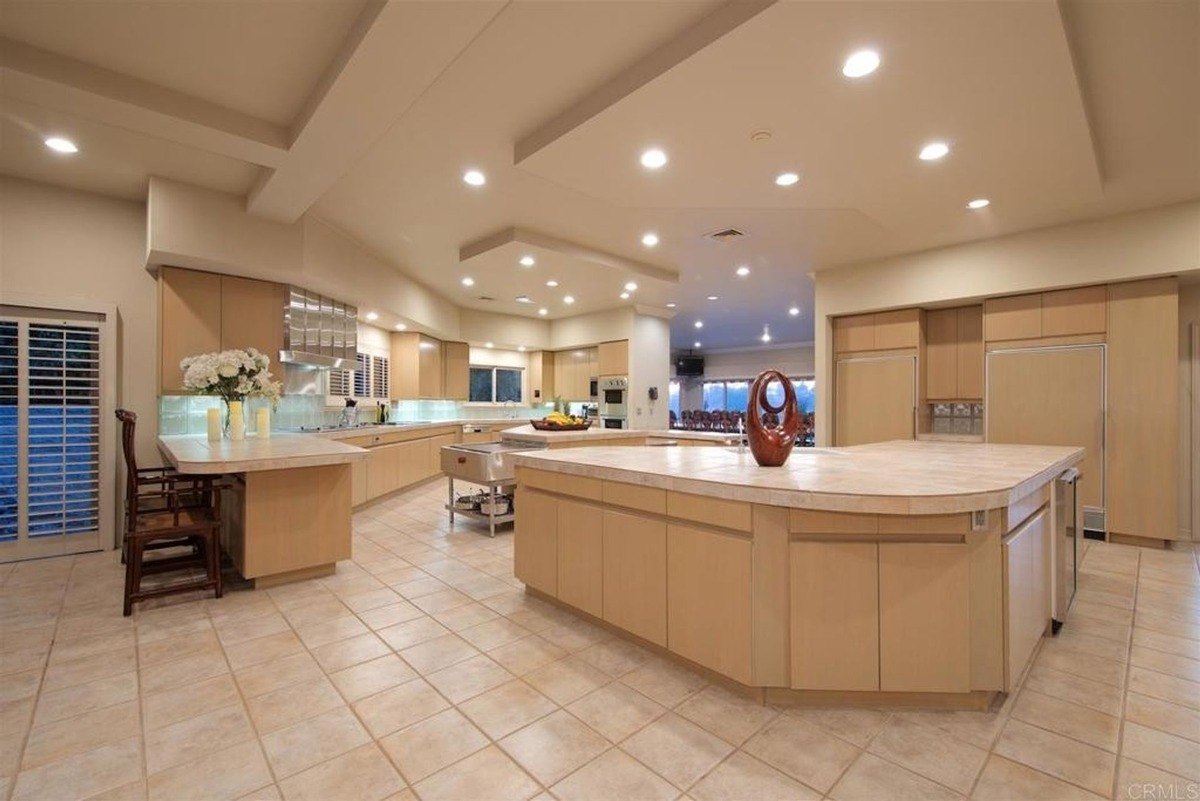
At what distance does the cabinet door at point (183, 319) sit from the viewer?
13.4ft

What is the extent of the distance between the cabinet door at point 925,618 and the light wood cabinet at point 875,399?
13.3ft

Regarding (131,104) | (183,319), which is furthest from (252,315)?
(131,104)

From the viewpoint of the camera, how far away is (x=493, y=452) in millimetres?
4480

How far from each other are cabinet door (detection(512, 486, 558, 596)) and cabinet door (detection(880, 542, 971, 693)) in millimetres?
1622

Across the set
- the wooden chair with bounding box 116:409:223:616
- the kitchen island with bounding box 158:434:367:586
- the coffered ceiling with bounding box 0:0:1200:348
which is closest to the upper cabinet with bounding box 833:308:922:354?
the coffered ceiling with bounding box 0:0:1200:348

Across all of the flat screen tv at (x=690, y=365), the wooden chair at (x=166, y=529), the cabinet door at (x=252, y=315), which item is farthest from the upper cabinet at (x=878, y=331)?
the flat screen tv at (x=690, y=365)

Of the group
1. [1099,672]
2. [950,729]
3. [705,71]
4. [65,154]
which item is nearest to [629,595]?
[950,729]

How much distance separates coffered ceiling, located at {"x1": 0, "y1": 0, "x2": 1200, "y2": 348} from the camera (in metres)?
2.11

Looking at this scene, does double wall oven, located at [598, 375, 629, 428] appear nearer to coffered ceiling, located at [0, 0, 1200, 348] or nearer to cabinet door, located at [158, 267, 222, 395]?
coffered ceiling, located at [0, 0, 1200, 348]

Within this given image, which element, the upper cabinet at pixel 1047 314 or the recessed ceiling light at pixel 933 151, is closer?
the recessed ceiling light at pixel 933 151

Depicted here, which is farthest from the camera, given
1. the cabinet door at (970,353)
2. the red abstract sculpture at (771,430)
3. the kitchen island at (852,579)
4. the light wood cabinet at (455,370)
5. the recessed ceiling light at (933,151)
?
the light wood cabinet at (455,370)

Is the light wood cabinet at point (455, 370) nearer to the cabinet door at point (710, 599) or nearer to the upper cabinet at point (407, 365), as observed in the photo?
the upper cabinet at point (407, 365)

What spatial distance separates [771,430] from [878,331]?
3996 mm

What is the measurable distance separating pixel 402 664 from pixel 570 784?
1099 millimetres
